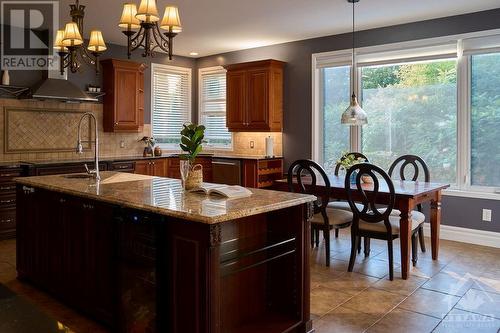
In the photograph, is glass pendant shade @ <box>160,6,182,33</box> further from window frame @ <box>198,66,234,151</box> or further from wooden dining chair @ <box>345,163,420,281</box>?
window frame @ <box>198,66,234,151</box>

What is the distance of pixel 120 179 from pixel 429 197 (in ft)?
9.56

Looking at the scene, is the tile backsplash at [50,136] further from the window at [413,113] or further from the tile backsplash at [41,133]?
the window at [413,113]

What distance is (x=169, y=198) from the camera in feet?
8.86

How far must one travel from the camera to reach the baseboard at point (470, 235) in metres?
5.00

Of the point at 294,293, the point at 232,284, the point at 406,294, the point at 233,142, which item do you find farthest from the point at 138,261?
the point at 233,142

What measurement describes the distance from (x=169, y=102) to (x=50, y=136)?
226 centimetres

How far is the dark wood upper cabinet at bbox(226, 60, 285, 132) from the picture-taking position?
6574mm

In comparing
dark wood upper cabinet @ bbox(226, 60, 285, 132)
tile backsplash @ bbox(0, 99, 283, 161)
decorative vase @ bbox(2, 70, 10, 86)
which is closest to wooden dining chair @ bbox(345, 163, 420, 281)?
dark wood upper cabinet @ bbox(226, 60, 285, 132)

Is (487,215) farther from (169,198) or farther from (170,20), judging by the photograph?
(170,20)

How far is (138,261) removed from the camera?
102 inches

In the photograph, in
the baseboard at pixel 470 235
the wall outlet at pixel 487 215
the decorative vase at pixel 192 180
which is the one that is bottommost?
the baseboard at pixel 470 235

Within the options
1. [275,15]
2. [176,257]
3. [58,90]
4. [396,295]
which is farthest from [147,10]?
→ [58,90]

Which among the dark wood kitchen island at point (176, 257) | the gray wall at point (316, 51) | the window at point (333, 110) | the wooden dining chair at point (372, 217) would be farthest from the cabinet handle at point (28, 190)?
the window at point (333, 110)

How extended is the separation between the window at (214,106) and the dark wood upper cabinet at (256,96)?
0.63 m
